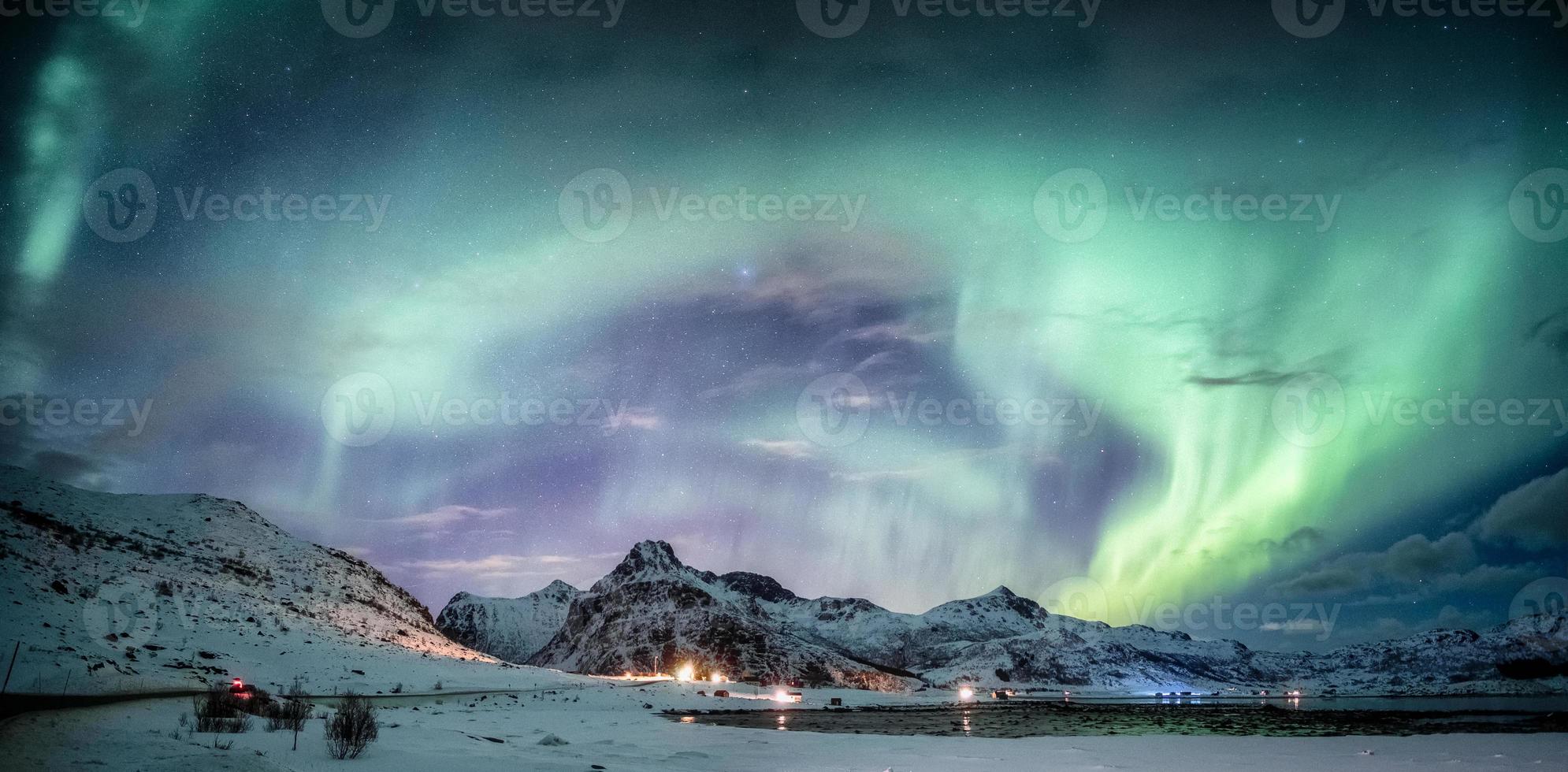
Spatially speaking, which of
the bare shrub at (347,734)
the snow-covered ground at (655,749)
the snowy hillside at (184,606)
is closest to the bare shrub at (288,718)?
the snow-covered ground at (655,749)

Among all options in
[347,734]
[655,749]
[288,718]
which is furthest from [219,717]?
[655,749]

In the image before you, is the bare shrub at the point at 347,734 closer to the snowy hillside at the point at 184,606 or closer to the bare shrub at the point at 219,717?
the bare shrub at the point at 219,717

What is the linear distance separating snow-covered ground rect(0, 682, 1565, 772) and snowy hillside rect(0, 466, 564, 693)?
1848 cm

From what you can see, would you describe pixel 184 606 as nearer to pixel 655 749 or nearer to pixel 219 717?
pixel 219 717

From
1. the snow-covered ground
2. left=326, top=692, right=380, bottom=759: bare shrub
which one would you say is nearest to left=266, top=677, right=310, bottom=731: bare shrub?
the snow-covered ground

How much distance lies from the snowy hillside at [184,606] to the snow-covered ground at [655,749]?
727 inches

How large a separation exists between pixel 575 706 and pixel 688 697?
27216mm

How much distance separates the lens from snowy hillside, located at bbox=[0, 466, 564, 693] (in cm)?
4631

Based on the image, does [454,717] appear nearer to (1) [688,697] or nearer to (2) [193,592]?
(1) [688,697]

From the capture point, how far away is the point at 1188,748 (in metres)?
29.7

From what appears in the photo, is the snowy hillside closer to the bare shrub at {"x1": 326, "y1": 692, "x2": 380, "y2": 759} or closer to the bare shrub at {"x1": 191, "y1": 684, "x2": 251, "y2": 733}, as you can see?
the bare shrub at {"x1": 191, "y1": 684, "x2": 251, "y2": 733}

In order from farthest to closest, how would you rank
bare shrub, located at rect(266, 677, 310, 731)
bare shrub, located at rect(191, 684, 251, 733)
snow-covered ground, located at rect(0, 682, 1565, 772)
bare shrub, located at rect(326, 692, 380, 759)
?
bare shrub, located at rect(266, 677, 310, 731) → bare shrub, located at rect(191, 684, 251, 733) → bare shrub, located at rect(326, 692, 380, 759) → snow-covered ground, located at rect(0, 682, 1565, 772)

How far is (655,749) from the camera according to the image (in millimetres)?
26938

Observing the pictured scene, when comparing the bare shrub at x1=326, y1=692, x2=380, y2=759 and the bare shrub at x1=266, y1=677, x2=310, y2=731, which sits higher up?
the bare shrub at x1=326, y1=692, x2=380, y2=759
